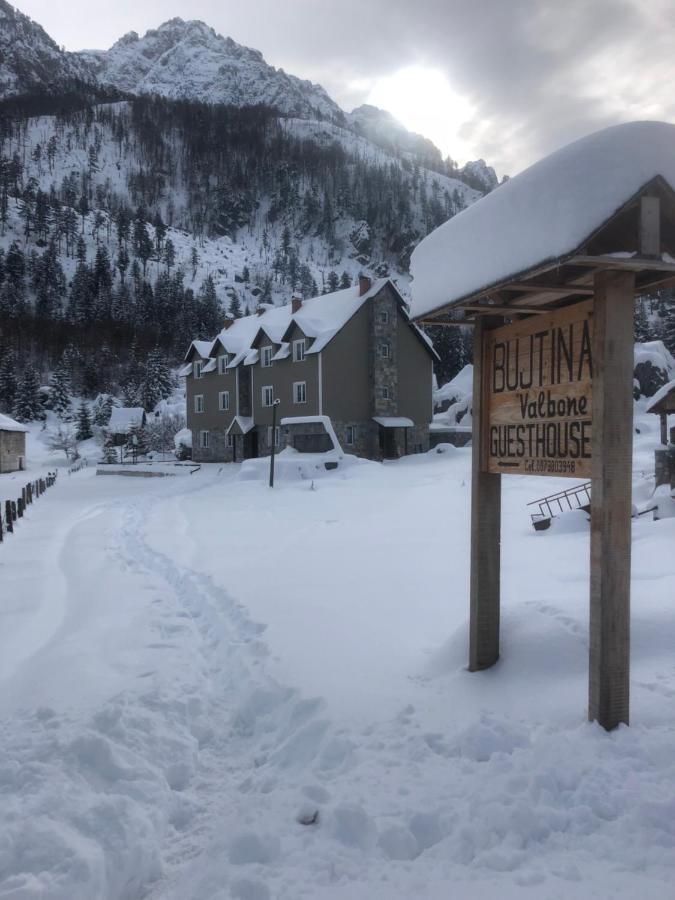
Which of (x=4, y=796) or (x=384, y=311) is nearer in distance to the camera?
(x=4, y=796)

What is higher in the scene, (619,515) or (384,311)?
(384,311)

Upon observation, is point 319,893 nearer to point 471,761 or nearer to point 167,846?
point 167,846

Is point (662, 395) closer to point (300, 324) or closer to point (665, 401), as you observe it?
point (665, 401)

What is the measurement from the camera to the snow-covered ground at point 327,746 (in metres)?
3.04

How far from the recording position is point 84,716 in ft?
15.3

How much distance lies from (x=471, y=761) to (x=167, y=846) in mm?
1896

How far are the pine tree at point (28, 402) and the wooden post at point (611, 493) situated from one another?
78574 millimetres

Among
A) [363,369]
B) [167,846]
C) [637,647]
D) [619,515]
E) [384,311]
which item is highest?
[384,311]

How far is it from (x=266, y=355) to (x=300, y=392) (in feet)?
15.2

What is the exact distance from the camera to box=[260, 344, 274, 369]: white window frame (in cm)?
4008

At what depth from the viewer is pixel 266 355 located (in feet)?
133

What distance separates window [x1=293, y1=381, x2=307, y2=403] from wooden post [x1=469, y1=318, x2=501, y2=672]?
32659 mm

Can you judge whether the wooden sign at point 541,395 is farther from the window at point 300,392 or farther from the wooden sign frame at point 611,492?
the window at point 300,392

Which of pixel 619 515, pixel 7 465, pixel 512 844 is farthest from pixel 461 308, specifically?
pixel 7 465
